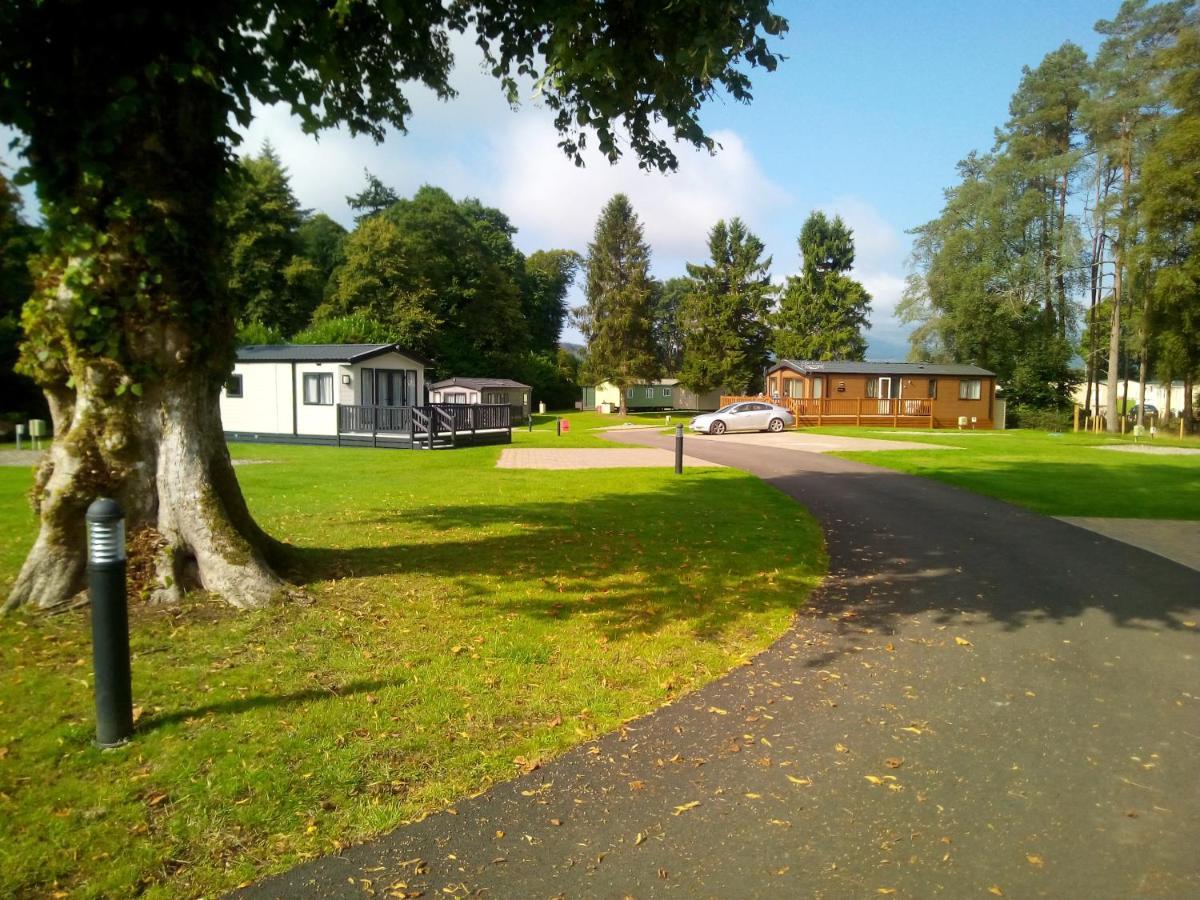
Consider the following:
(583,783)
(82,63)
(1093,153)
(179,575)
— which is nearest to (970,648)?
(583,783)

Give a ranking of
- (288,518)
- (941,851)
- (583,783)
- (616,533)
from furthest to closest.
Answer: (288,518) → (616,533) → (583,783) → (941,851)

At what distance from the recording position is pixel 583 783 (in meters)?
3.69

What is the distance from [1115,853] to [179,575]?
620 cm

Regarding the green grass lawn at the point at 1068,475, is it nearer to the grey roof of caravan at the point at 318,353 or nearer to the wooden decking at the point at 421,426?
the wooden decking at the point at 421,426

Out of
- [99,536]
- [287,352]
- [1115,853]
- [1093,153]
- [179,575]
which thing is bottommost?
[1115,853]

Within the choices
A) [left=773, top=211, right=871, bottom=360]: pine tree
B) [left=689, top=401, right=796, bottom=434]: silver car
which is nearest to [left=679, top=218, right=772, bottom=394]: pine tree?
[left=773, top=211, right=871, bottom=360]: pine tree

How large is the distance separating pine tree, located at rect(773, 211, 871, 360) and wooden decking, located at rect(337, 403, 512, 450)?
38.0 m

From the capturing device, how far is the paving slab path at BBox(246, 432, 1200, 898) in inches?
117

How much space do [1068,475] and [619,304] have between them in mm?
48909

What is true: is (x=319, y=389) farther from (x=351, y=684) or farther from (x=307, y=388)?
(x=351, y=684)

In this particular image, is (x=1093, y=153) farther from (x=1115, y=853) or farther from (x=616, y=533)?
(x=1115, y=853)

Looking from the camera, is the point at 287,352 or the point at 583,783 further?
the point at 287,352

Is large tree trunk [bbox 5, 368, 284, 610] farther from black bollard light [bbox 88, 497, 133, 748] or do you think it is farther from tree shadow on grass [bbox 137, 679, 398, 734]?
black bollard light [bbox 88, 497, 133, 748]

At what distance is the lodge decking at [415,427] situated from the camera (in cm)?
2642
